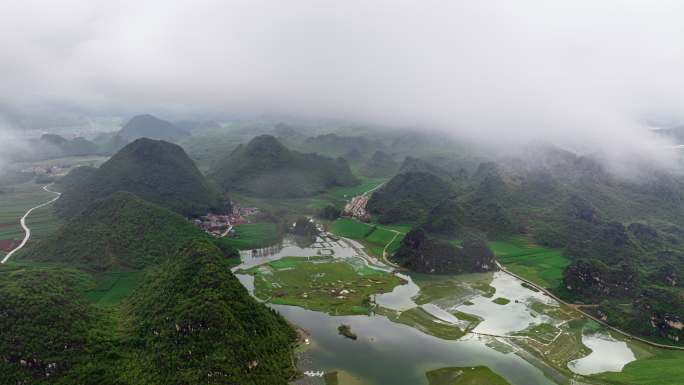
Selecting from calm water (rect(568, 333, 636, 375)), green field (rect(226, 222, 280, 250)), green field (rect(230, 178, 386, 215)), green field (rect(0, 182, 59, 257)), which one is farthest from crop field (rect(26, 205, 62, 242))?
calm water (rect(568, 333, 636, 375))

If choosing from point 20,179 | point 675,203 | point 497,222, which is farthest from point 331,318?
point 20,179

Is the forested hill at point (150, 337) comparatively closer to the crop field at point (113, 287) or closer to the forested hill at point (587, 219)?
the crop field at point (113, 287)

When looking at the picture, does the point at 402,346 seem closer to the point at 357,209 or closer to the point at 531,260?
the point at 531,260

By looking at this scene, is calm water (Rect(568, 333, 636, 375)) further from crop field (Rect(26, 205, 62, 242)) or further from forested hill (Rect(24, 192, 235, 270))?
crop field (Rect(26, 205, 62, 242))

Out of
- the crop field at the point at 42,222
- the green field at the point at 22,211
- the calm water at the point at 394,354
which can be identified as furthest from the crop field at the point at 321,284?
the green field at the point at 22,211

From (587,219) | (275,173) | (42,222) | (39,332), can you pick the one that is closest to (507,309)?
(587,219)
